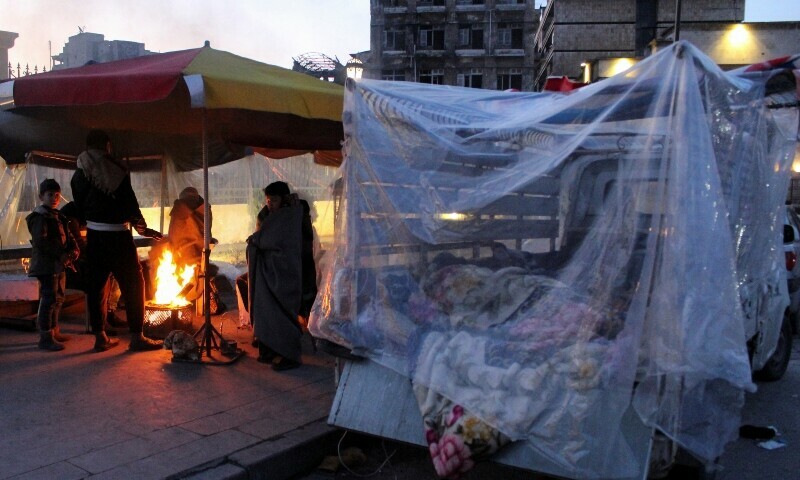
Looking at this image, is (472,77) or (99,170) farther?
(472,77)

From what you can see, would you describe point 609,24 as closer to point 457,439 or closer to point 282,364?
point 282,364

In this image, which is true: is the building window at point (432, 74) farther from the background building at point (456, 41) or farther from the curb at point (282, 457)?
the curb at point (282, 457)

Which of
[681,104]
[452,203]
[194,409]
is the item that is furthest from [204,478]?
[681,104]

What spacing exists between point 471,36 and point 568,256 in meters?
46.8

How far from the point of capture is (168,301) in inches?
281

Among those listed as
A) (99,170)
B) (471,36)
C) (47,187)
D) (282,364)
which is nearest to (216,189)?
(47,187)

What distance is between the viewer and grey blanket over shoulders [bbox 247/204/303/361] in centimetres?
589

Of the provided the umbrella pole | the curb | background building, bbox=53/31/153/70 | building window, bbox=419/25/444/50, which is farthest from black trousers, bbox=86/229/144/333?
building window, bbox=419/25/444/50

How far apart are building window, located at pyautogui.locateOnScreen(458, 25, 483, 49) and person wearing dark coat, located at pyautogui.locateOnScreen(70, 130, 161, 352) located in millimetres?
44879

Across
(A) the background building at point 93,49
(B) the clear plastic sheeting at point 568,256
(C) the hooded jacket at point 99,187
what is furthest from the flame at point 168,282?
(A) the background building at point 93,49

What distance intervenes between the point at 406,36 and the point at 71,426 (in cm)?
4697

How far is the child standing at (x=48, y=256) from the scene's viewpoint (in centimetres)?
621

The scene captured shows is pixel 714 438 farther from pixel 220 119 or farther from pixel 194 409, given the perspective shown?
pixel 220 119

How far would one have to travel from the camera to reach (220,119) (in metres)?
7.11
